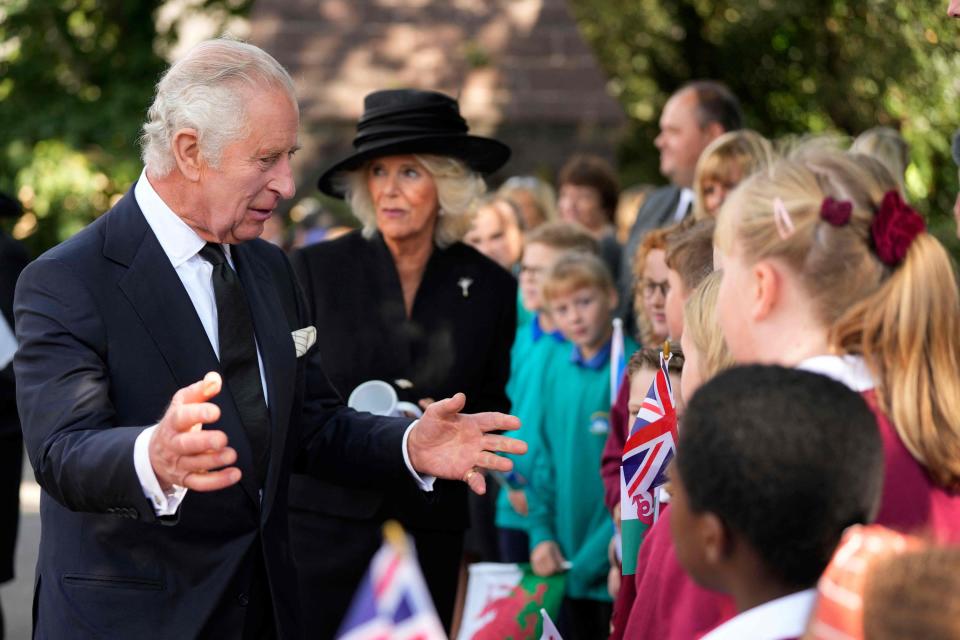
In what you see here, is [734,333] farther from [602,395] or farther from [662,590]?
[602,395]

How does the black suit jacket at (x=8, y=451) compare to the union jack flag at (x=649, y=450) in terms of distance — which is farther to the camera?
the black suit jacket at (x=8, y=451)

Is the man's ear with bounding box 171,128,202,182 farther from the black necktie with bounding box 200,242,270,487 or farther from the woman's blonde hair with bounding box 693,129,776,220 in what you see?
the woman's blonde hair with bounding box 693,129,776,220

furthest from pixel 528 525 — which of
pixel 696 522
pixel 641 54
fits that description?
pixel 641 54

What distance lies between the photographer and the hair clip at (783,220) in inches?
98.2

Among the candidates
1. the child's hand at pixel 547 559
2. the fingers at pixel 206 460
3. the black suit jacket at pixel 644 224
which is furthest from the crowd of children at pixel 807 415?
the black suit jacket at pixel 644 224

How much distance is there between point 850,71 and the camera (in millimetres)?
11664

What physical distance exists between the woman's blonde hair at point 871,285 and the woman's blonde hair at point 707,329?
0.36 metres

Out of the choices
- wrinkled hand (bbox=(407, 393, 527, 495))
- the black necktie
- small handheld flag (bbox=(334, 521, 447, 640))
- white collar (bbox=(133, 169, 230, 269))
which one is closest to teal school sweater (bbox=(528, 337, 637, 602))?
wrinkled hand (bbox=(407, 393, 527, 495))

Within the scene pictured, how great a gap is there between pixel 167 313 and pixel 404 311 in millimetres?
1645

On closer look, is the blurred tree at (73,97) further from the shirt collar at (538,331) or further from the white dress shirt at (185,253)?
the white dress shirt at (185,253)

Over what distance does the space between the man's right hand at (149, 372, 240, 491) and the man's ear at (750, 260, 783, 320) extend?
1.00 m

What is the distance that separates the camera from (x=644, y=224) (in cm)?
682

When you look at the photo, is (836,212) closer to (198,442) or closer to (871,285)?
(871,285)

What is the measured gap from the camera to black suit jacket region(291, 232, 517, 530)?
4.47 meters
